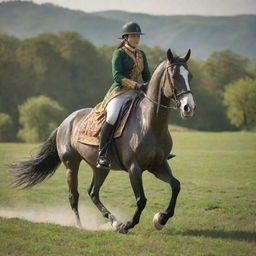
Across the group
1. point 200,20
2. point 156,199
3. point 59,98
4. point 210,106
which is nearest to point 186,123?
point 210,106

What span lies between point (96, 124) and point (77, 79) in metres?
58.2

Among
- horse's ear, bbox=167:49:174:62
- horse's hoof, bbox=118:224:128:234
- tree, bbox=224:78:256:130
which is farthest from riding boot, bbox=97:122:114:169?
tree, bbox=224:78:256:130

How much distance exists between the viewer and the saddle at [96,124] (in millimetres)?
9297

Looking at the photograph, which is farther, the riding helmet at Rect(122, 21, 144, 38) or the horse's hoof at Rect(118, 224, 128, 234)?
the riding helmet at Rect(122, 21, 144, 38)

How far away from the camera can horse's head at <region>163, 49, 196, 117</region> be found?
26.3 ft

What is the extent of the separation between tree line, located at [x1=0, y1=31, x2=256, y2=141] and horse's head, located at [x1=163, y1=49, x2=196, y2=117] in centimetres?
4694

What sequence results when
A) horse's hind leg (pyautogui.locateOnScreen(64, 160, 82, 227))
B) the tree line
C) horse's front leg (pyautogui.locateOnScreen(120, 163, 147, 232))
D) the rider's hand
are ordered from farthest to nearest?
the tree line → horse's hind leg (pyautogui.locateOnScreen(64, 160, 82, 227)) → the rider's hand → horse's front leg (pyautogui.locateOnScreen(120, 163, 147, 232))

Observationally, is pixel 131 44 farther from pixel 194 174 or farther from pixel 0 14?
pixel 0 14

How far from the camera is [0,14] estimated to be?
102 meters

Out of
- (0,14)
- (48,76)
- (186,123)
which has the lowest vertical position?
(186,123)

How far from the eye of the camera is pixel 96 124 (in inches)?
392

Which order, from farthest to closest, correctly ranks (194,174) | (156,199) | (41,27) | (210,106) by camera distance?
(41,27)
(210,106)
(194,174)
(156,199)

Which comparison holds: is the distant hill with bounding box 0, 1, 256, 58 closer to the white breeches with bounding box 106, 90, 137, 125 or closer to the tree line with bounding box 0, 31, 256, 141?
the tree line with bounding box 0, 31, 256, 141

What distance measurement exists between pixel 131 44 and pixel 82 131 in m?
2.08
